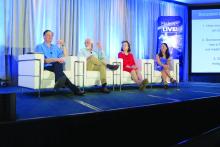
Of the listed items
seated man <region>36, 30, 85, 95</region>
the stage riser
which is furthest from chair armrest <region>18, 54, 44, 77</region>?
the stage riser

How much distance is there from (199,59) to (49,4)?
182 inches

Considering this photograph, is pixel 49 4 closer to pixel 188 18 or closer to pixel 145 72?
pixel 145 72

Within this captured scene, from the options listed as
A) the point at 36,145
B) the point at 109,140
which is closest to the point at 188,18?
the point at 109,140

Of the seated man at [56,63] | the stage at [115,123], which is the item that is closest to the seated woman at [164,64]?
the stage at [115,123]

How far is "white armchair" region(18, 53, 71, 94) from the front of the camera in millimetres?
3771

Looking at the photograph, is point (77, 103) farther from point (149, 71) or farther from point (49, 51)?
point (149, 71)

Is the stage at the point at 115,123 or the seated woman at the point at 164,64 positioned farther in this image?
the seated woman at the point at 164,64

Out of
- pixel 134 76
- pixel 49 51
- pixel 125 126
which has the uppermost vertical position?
pixel 49 51

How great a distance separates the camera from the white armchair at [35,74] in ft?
12.4

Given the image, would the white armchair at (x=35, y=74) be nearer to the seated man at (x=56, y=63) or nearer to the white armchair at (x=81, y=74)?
the seated man at (x=56, y=63)

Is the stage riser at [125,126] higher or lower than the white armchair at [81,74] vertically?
lower

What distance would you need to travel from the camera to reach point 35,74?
12.4ft

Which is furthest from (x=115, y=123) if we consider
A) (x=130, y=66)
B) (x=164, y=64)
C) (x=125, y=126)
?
(x=164, y=64)

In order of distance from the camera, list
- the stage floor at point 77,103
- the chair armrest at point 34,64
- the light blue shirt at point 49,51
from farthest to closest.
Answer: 1. the light blue shirt at point 49,51
2. the chair armrest at point 34,64
3. the stage floor at point 77,103
